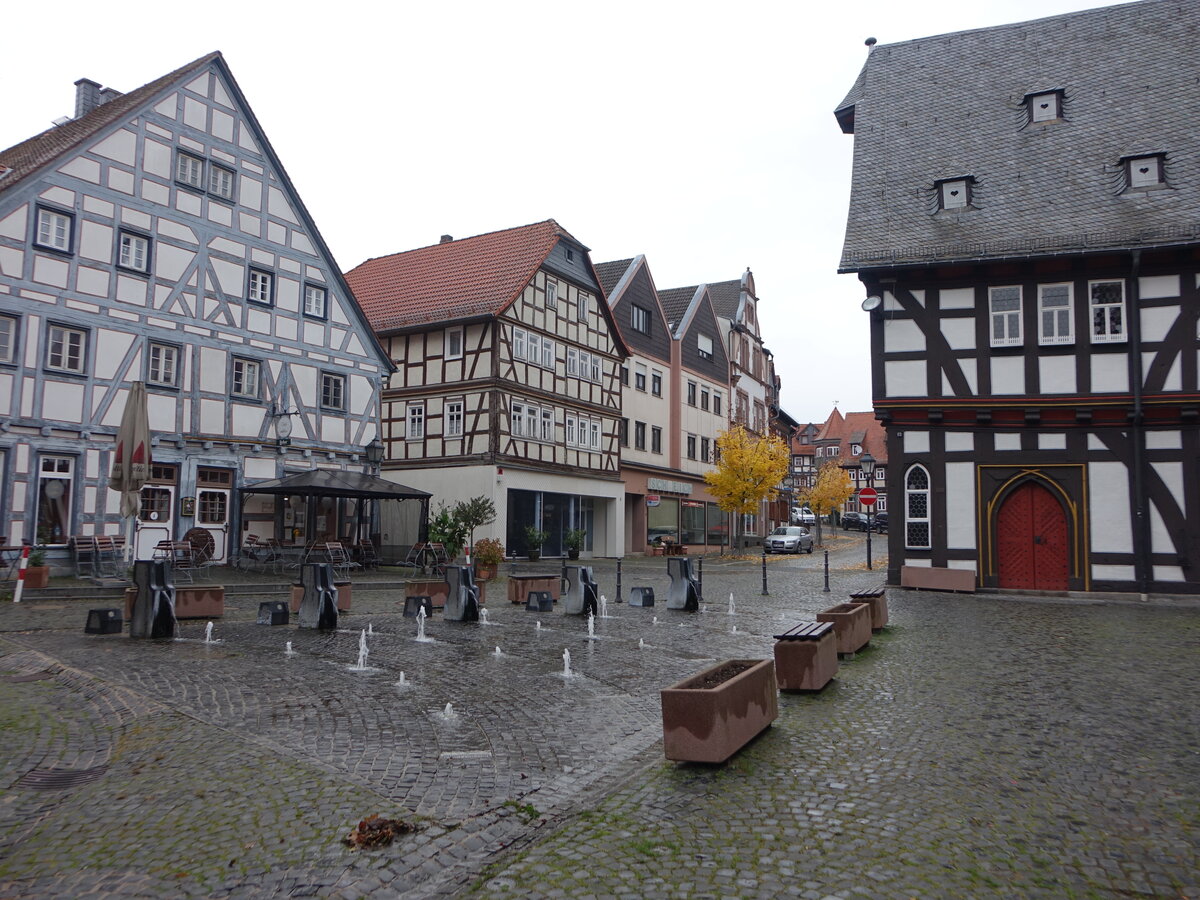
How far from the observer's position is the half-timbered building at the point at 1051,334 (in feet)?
68.0

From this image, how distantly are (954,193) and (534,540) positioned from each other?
704 inches

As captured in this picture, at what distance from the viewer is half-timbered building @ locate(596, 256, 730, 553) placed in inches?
1705

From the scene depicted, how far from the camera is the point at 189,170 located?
24.6 metres

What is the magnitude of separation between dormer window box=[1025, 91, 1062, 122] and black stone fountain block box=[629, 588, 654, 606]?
17.3 m

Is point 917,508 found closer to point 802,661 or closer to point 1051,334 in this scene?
point 1051,334

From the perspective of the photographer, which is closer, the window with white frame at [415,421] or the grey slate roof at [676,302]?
the window with white frame at [415,421]

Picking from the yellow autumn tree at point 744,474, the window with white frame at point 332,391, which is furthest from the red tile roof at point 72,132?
the yellow autumn tree at point 744,474

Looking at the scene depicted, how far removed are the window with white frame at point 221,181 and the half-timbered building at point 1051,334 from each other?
670 inches

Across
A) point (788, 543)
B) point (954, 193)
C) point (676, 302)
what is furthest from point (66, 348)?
point (676, 302)

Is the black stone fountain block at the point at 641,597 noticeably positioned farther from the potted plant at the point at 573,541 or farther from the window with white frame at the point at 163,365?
the potted plant at the point at 573,541

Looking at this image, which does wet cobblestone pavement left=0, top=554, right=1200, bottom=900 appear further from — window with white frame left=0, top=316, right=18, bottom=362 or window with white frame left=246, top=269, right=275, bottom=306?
window with white frame left=246, top=269, right=275, bottom=306

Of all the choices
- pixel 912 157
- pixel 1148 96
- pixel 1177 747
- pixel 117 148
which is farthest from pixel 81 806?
pixel 1148 96

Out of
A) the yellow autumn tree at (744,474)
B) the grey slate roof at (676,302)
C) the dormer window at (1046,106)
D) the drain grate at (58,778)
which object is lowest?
the drain grate at (58,778)

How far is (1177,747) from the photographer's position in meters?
6.70
